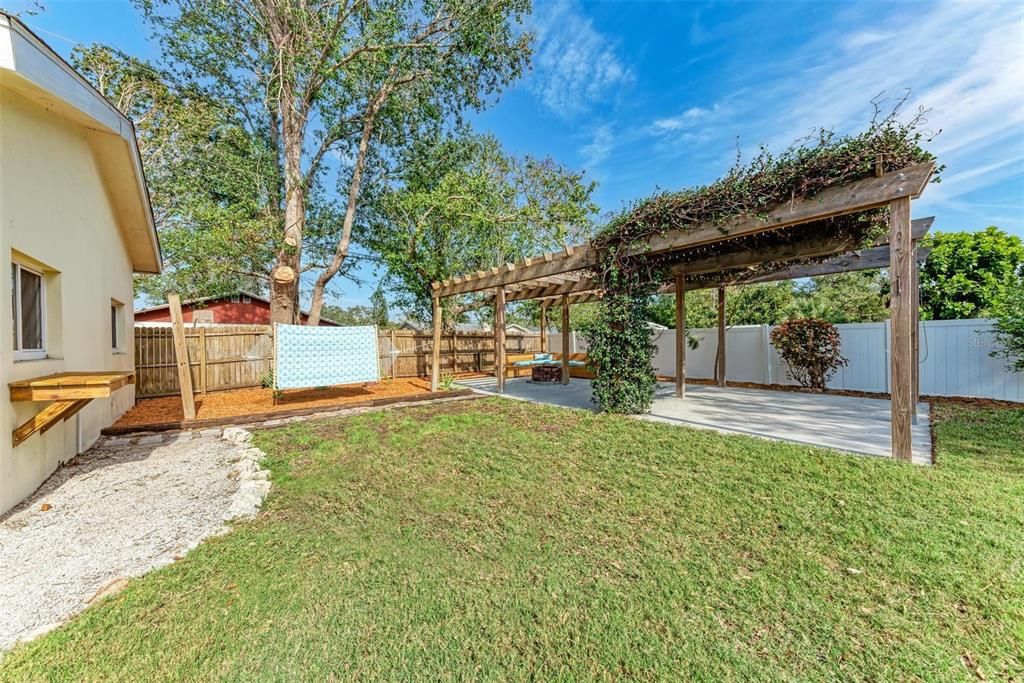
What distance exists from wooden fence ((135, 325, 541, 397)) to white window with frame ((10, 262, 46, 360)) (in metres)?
5.50

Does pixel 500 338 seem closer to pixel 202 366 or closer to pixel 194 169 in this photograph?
pixel 202 366

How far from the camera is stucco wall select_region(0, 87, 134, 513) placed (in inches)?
119

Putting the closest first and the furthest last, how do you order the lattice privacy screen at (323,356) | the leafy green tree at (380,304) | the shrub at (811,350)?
the lattice privacy screen at (323,356), the shrub at (811,350), the leafy green tree at (380,304)

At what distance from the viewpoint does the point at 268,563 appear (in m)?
2.35

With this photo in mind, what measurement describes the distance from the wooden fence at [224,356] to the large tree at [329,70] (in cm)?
114

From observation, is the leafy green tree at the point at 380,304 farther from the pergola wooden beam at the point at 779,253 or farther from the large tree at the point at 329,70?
the pergola wooden beam at the point at 779,253

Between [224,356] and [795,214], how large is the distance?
11.5 metres

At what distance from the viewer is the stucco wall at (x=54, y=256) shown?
3029 millimetres

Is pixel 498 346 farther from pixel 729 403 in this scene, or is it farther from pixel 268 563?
pixel 268 563

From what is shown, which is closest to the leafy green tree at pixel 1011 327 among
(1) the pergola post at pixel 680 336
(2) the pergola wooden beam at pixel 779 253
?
(2) the pergola wooden beam at pixel 779 253

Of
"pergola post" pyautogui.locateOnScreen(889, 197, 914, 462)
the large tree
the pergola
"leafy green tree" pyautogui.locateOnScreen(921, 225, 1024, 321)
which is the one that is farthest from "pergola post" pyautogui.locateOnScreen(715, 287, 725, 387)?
the large tree

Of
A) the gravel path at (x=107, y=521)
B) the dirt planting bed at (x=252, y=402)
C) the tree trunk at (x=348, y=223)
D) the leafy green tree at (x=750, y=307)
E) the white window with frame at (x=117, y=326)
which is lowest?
the gravel path at (x=107, y=521)

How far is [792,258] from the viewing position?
249 inches

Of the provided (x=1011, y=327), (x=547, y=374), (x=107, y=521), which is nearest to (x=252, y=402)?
(x=107, y=521)
